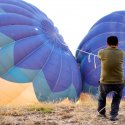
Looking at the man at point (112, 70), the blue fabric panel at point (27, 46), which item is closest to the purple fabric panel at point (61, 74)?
the blue fabric panel at point (27, 46)

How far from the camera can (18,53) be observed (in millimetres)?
12828

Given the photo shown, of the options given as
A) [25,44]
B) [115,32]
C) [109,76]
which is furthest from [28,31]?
[109,76]

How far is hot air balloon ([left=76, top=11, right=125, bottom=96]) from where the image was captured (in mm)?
13617

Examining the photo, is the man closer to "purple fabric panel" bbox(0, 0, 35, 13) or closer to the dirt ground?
the dirt ground

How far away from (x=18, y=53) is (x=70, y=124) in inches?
261

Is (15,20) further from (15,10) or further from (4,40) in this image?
(4,40)

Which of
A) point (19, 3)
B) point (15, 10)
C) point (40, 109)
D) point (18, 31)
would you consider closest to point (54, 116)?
point (40, 109)

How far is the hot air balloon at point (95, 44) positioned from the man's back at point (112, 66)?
21.5ft

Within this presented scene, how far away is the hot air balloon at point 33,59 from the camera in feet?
41.1

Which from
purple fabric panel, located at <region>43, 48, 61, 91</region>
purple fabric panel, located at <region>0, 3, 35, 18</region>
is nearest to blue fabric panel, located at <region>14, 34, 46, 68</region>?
purple fabric panel, located at <region>43, 48, 61, 91</region>

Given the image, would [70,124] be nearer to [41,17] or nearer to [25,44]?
[25,44]

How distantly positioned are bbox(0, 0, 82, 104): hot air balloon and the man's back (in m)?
5.76

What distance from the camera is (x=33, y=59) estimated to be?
42.5 feet

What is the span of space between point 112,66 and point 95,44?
7.38 metres
